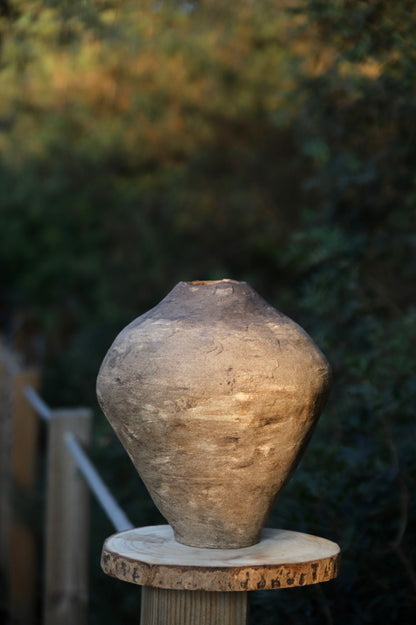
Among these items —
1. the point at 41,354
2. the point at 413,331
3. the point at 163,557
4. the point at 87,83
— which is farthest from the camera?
the point at 87,83

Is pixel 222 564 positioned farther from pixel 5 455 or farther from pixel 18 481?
pixel 5 455

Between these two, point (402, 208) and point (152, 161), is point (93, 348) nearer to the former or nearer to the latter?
point (152, 161)

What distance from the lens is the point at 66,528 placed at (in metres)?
3.42

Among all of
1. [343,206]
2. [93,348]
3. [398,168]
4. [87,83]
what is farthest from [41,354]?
[398,168]

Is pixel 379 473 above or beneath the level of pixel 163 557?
beneath

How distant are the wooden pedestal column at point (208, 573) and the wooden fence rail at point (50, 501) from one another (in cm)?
54

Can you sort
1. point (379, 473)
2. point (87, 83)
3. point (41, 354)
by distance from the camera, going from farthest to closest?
point (87, 83), point (41, 354), point (379, 473)

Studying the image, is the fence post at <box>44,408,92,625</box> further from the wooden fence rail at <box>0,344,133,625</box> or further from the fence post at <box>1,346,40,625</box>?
the fence post at <box>1,346,40,625</box>

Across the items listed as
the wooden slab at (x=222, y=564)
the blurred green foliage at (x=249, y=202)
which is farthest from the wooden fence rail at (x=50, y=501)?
the wooden slab at (x=222, y=564)

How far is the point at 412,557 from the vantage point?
2.45 m

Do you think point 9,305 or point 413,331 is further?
point 9,305

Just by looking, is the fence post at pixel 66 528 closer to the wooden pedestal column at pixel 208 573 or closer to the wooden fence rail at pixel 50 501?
the wooden fence rail at pixel 50 501

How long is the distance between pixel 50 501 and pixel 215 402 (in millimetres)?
2317

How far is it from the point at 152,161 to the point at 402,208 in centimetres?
564
